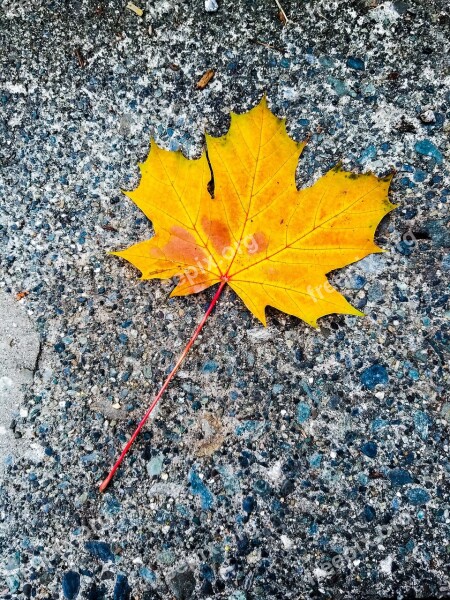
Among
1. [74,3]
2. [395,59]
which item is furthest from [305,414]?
[74,3]

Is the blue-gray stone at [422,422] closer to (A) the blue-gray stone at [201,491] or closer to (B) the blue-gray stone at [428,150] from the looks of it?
(A) the blue-gray stone at [201,491]

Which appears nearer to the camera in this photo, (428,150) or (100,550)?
(100,550)

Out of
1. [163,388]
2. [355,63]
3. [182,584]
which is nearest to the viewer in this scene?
[182,584]

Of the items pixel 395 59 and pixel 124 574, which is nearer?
pixel 124 574

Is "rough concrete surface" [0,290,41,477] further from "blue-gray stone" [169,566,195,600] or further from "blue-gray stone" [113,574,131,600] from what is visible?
"blue-gray stone" [169,566,195,600]

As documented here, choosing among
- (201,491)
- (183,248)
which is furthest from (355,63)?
(201,491)

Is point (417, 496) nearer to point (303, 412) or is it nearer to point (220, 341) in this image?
point (303, 412)

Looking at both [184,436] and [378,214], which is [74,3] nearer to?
[378,214]
